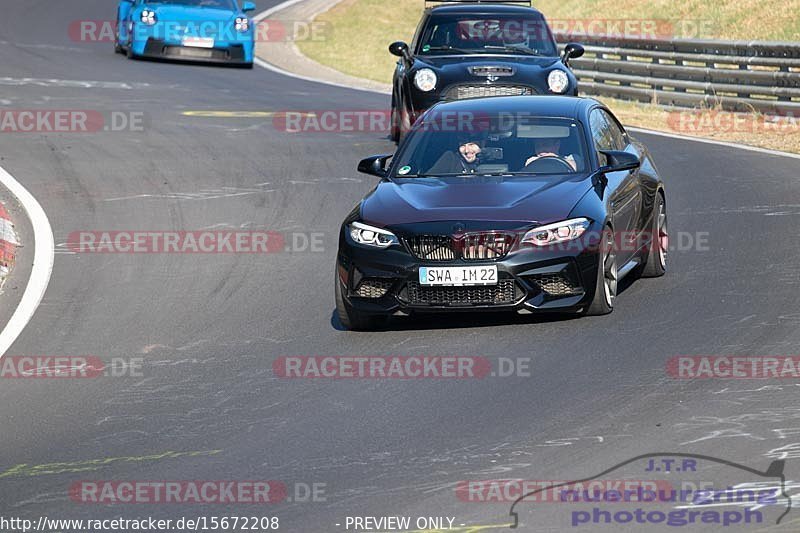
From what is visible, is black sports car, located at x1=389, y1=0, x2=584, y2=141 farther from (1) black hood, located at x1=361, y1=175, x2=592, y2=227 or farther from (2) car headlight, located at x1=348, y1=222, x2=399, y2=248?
(2) car headlight, located at x1=348, y1=222, x2=399, y2=248

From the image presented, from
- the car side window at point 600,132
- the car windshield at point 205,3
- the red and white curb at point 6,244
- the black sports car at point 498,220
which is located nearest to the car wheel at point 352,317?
the black sports car at point 498,220

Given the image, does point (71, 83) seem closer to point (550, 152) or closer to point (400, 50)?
point (400, 50)

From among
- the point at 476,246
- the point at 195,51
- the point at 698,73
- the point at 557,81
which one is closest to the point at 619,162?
the point at 476,246

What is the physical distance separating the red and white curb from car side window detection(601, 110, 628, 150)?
4955mm

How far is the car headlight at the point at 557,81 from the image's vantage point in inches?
700

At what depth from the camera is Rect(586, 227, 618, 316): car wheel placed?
10.3 metres

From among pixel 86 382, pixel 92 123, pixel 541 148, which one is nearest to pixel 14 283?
pixel 86 382

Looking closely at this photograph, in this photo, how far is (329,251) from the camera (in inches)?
524

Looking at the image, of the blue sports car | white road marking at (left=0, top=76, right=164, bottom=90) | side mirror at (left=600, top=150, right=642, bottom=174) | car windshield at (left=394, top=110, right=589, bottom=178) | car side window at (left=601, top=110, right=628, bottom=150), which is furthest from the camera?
the blue sports car

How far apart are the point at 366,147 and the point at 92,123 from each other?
13.4 ft

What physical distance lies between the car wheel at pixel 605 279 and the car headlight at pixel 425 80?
7436 mm

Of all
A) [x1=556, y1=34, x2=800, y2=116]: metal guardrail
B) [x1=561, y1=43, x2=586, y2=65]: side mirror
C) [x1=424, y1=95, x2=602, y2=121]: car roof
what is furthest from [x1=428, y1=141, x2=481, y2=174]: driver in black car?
[x1=556, y1=34, x2=800, y2=116]: metal guardrail

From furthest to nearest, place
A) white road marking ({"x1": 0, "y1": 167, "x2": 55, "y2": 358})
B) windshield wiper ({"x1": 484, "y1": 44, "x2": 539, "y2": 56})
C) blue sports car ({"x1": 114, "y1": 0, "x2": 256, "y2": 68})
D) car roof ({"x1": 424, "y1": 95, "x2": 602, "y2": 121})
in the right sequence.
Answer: blue sports car ({"x1": 114, "y1": 0, "x2": 256, "y2": 68}) → windshield wiper ({"x1": 484, "y1": 44, "x2": 539, "y2": 56}) → car roof ({"x1": 424, "y1": 95, "x2": 602, "y2": 121}) → white road marking ({"x1": 0, "y1": 167, "x2": 55, "y2": 358})

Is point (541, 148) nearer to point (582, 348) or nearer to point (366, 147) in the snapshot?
point (582, 348)
